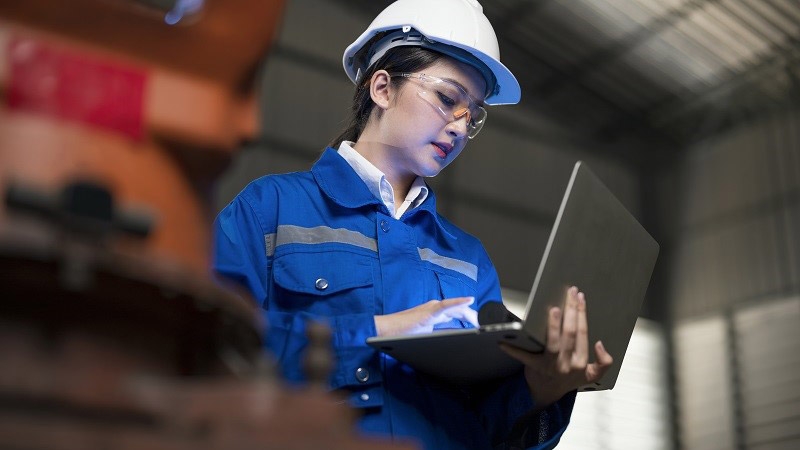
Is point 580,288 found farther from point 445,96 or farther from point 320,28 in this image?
point 320,28

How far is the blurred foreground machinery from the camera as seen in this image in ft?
3.43

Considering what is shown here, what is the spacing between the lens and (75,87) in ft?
4.25

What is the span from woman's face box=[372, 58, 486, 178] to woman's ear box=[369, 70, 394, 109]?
51 millimetres

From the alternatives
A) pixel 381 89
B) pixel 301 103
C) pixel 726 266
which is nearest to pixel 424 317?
pixel 381 89

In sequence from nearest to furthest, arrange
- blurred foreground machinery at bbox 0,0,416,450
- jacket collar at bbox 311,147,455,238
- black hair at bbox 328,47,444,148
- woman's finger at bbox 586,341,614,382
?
blurred foreground machinery at bbox 0,0,416,450
woman's finger at bbox 586,341,614,382
jacket collar at bbox 311,147,455,238
black hair at bbox 328,47,444,148

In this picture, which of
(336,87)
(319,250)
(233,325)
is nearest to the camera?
(233,325)

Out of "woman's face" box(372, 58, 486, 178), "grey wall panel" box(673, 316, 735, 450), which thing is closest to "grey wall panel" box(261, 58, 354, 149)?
"grey wall panel" box(673, 316, 735, 450)

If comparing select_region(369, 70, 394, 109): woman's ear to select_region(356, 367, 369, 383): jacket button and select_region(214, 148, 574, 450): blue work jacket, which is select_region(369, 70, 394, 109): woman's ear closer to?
select_region(214, 148, 574, 450): blue work jacket

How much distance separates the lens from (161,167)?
1.34m

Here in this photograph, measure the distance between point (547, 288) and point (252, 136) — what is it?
1.08 meters

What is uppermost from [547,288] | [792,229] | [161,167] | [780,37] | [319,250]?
[780,37]

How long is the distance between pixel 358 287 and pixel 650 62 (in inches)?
420

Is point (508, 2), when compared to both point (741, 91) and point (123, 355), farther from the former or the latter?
point (123, 355)

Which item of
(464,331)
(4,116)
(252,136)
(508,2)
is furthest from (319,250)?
(508,2)
